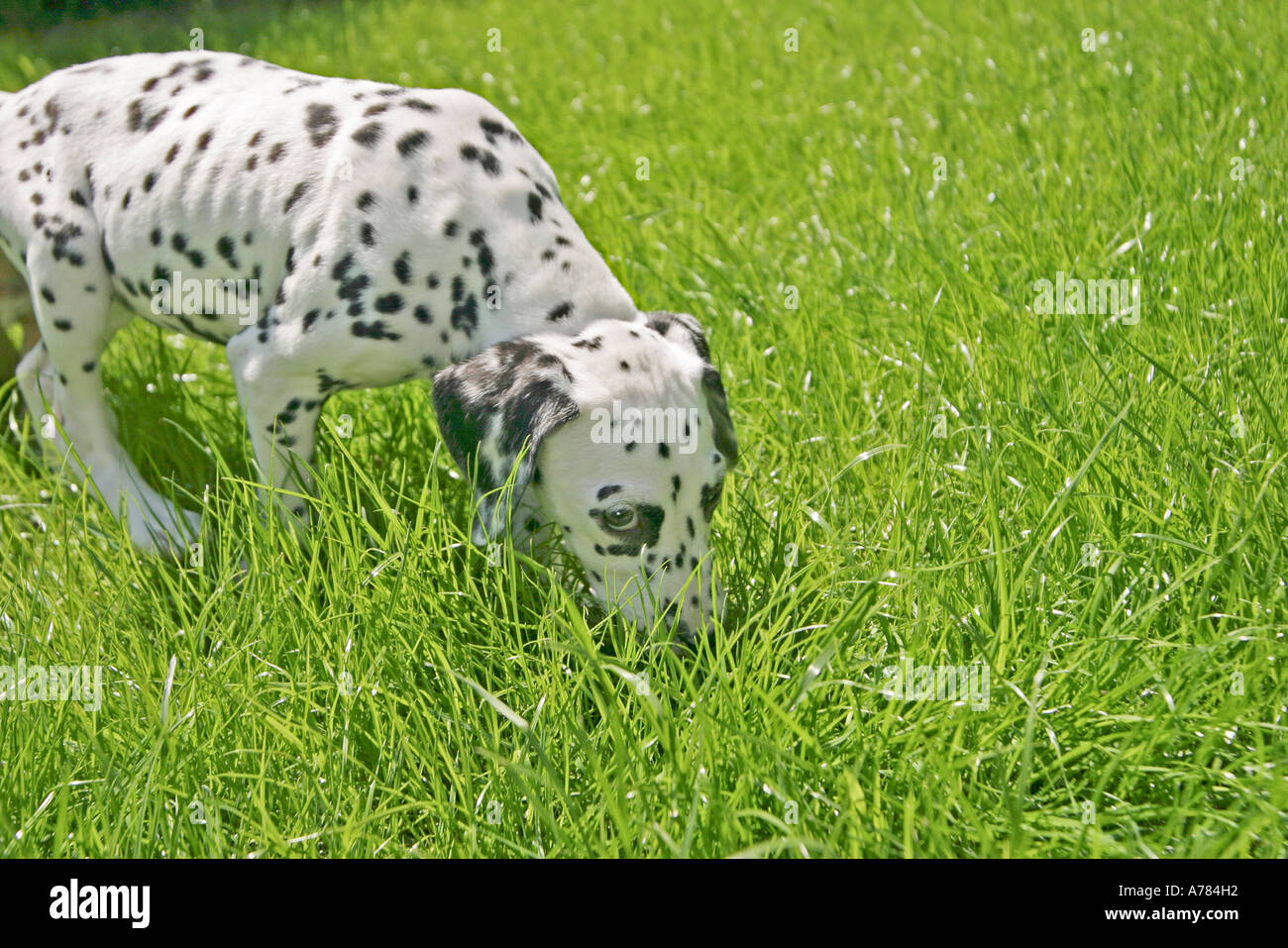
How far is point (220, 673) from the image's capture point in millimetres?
2814

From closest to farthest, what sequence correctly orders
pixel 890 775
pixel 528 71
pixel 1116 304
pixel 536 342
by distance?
1. pixel 890 775
2. pixel 536 342
3. pixel 1116 304
4. pixel 528 71

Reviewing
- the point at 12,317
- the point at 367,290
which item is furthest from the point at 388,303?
the point at 12,317

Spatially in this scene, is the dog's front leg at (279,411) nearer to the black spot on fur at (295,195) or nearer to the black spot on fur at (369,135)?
the black spot on fur at (295,195)

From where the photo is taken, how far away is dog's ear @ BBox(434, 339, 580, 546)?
2816 mm

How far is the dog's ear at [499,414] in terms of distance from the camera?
2.82m

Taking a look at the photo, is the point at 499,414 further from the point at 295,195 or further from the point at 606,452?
the point at 295,195

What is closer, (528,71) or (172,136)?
(172,136)

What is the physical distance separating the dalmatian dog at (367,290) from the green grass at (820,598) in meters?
0.21

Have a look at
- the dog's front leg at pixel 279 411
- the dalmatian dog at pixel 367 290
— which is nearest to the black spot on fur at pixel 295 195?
the dalmatian dog at pixel 367 290

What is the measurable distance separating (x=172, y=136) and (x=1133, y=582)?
3.04 metres
